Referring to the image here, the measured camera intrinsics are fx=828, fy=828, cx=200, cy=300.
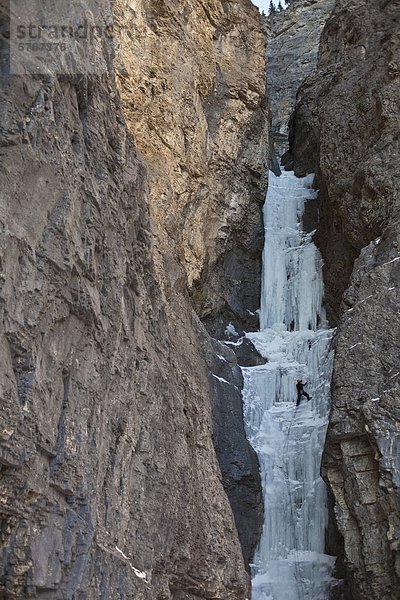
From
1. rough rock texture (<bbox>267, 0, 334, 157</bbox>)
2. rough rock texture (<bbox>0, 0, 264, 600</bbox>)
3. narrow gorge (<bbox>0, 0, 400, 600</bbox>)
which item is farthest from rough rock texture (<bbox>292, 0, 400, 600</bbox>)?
rough rock texture (<bbox>267, 0, 334, 157</bbox>)

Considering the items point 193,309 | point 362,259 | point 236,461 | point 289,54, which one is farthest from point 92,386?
point 289,54

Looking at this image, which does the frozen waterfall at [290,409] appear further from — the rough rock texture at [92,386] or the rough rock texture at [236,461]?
the rough rock texture at [92,386]

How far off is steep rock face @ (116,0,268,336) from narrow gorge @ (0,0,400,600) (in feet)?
0.25

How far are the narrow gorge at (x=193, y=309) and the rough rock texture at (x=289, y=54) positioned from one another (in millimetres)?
5542

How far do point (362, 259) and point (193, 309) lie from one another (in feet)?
13.7

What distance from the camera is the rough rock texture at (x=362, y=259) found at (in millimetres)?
15734

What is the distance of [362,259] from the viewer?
1927 centimetres

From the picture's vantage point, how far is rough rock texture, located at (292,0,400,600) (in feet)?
51.6

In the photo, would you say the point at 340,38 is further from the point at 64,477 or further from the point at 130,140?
the point at 64,477

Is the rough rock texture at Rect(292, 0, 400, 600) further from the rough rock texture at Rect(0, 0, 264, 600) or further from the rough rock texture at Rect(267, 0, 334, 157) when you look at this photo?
the rough rock texture at Rect(267, 0, 334, 157)

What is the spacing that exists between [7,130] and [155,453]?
5.76 m

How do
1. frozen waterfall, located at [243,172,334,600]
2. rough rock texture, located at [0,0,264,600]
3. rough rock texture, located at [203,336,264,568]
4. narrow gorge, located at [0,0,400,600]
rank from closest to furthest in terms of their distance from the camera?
rough rock texture, located at [0,0,264,600] < narrow gorge, located at [0,0,400,600] < frozen waterfall, located at [243,172,334,600] < rough rock texture, located at [203,336,264,568]

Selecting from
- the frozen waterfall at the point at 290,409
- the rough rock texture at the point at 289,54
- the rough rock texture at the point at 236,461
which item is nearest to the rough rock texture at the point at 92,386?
the rough rock texture at the point at 236,461

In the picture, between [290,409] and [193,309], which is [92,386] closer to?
[193,309]
